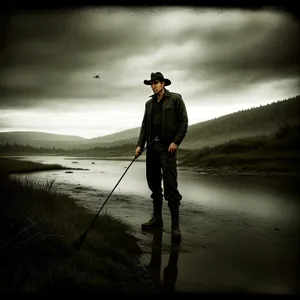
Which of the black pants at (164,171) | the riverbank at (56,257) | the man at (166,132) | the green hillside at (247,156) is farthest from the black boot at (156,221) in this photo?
the green hillside at (247,156)

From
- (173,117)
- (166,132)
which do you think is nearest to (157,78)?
(173,117)

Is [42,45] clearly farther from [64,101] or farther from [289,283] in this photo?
[289,283]

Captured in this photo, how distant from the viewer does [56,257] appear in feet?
7.16

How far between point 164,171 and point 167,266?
1080 millimetres

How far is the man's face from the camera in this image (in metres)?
3.17

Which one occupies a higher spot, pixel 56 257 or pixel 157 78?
pixel 157 78

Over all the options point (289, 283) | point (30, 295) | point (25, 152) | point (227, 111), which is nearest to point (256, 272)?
point (289, 283)

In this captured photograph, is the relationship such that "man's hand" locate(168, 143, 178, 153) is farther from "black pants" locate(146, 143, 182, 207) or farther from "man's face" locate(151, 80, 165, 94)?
"man's face" locate(151, 80, 165, 94)

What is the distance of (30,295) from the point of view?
1875 mm

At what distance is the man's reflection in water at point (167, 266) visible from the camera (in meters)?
2.20

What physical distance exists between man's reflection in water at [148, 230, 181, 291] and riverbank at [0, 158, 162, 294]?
8 cm

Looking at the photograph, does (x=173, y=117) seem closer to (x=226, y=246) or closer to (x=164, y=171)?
(x=164, y=171)

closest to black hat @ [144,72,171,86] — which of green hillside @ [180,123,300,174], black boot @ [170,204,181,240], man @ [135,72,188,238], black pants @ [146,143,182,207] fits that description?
man @ [135,72,188,238]

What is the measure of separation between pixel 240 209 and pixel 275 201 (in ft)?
3.65
